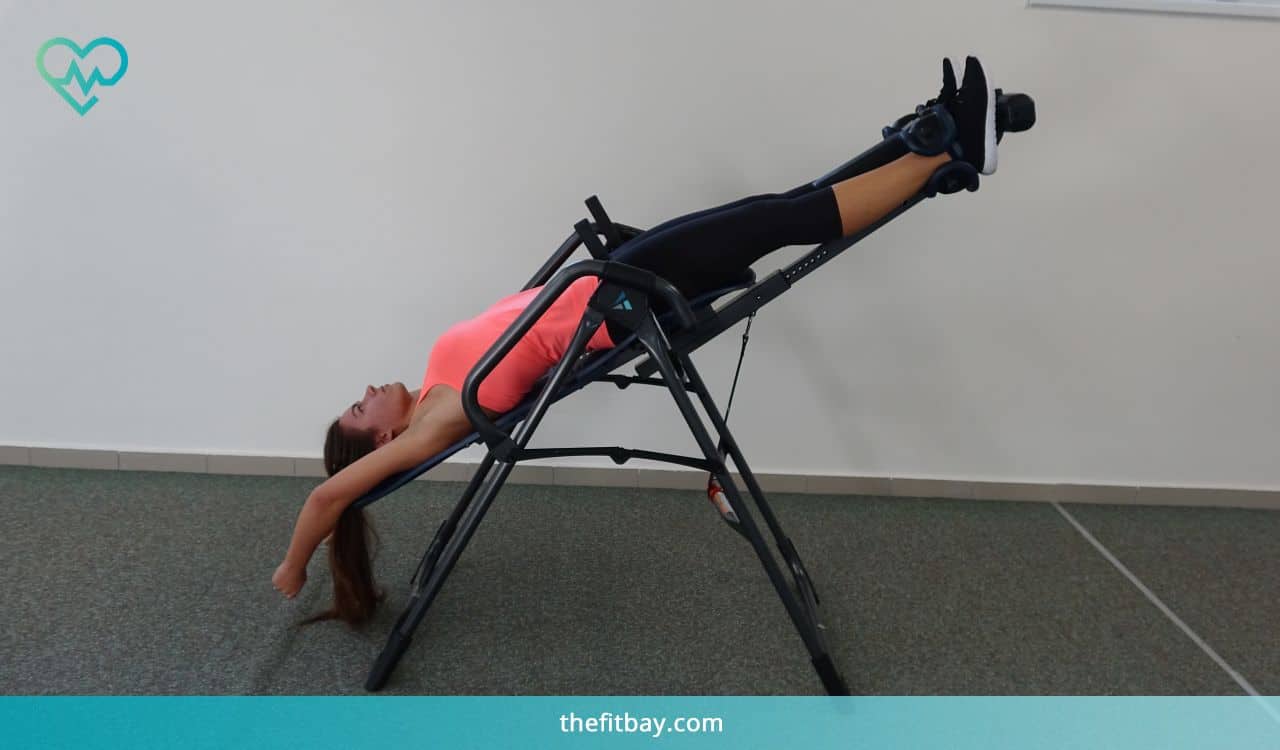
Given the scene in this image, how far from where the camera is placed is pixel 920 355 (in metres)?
2.77

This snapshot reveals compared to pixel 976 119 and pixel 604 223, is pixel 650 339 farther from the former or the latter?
pixel 976 119

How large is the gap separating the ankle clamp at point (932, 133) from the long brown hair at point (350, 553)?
1.36 m

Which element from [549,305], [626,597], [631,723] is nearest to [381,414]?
[549,305]

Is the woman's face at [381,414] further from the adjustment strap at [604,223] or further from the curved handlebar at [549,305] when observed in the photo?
the adjustment strap at [604,223]

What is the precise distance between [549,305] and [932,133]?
0.82 meters

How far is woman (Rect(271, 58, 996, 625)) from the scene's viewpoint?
170 cm

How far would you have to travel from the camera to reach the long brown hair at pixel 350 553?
1.95 metres

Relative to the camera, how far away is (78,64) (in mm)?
2500

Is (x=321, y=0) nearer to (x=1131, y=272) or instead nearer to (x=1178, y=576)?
(x=1131, y=272)

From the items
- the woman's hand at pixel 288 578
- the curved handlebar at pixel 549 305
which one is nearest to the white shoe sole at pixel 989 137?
the curved handlebar at pixel 549 305

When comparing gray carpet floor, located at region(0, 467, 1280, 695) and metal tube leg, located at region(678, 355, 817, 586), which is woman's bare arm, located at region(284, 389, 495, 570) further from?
metal tube leg, located at region(678, 355, 817, 586)

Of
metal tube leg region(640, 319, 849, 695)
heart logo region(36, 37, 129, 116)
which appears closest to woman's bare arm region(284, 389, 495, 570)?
metal tube leg region(640, 319, 849, 695)

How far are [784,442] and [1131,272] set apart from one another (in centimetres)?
120

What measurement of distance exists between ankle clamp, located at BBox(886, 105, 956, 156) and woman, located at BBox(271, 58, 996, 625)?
0.02 metres
